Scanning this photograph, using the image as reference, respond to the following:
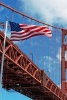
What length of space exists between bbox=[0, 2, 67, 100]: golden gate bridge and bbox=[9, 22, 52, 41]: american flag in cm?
122

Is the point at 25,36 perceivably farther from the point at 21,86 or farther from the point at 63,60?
the point at 63,60

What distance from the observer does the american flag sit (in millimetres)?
33691

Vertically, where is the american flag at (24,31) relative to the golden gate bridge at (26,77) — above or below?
above

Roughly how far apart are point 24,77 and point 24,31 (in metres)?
11.1

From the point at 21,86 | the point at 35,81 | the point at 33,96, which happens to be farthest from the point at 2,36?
the point at 33,96

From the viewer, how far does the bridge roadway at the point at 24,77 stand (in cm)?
3778

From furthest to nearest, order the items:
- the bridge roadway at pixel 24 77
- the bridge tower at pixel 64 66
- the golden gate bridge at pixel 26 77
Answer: the bridge tower at pixel 64 66 → the golden gate bridge at pixel 26 77 → the bridge roadway at pixel 24 77

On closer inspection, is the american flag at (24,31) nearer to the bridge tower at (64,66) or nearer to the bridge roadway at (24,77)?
the bridge roadway at (24,77)

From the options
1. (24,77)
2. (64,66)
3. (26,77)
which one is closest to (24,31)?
(24,77)

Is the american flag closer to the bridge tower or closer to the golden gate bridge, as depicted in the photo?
the golden gate bridge

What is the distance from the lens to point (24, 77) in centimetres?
4569

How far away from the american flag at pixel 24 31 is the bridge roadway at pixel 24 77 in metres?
1.28

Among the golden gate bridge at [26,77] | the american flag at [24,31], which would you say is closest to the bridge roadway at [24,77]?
the golden gate bridge at [26,77]

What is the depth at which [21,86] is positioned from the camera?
52.2 meters
